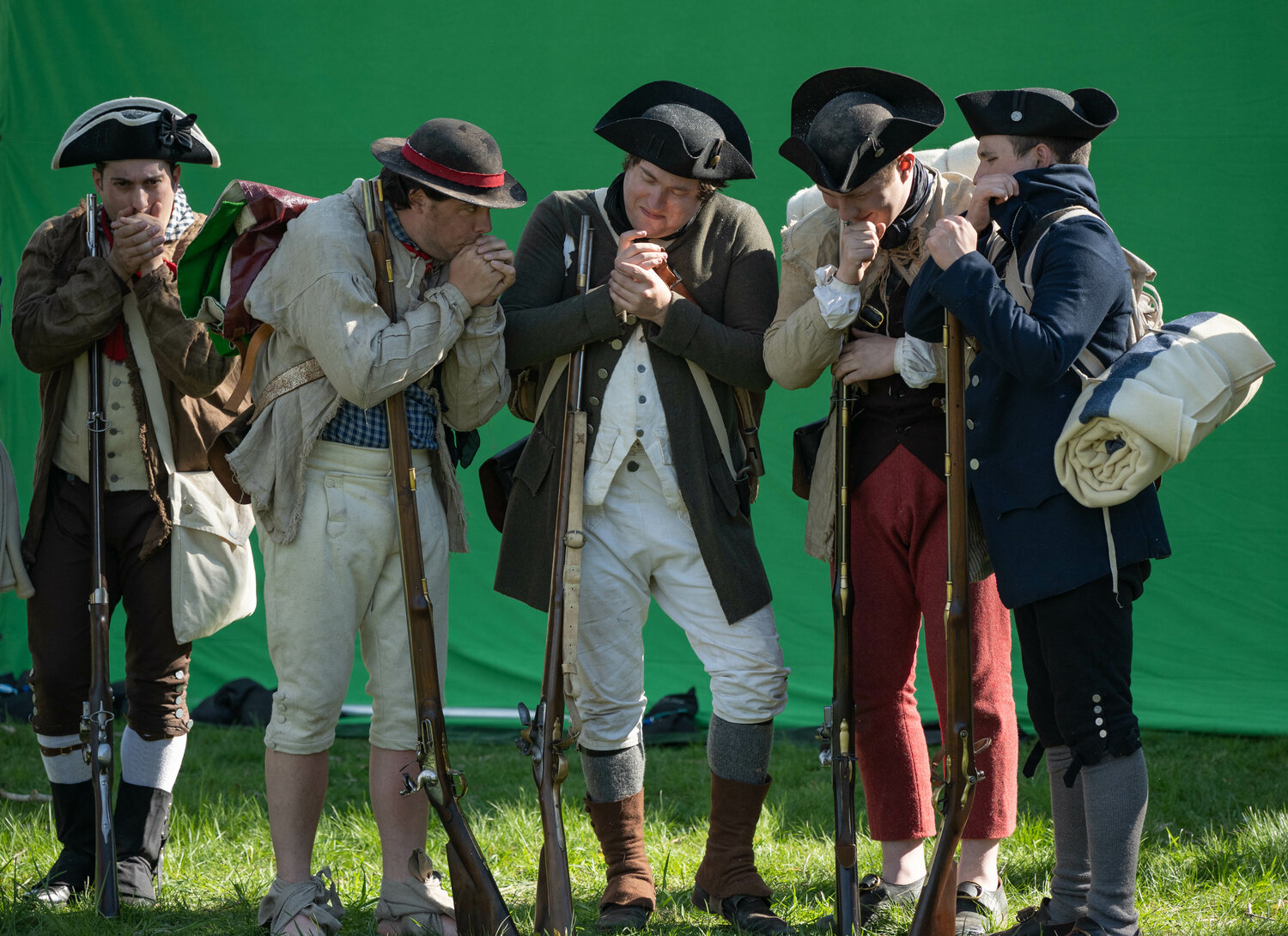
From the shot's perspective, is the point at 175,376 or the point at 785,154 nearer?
the point at 785,154

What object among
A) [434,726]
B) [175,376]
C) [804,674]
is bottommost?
[804,674]

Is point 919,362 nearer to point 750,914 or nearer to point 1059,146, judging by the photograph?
point 1059,146

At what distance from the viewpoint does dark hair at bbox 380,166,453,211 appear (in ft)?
11.9

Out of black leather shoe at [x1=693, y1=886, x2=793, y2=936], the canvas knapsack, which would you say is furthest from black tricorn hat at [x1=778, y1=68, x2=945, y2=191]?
black leather shoe at [x1=693, y1=886, x2=793, y2=936]

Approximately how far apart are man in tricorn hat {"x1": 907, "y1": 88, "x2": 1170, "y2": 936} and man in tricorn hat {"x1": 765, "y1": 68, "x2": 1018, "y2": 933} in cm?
24

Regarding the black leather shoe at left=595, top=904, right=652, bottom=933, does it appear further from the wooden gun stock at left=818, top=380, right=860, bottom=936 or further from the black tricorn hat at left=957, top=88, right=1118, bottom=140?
the black tricorn hat at left=957, top=88, right=1118, bottom=140

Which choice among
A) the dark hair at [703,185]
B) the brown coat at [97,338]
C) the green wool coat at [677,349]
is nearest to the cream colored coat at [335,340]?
the green wool coat at [677,349]

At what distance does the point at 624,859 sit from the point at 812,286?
178 centimetres

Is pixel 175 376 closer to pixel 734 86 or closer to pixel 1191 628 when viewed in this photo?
pixel 734 86

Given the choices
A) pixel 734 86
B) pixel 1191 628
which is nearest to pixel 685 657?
pixel 1191 628

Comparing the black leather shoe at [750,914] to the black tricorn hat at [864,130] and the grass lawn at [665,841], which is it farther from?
the black tricorn hat at [864,130]

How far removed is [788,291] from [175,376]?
1925mm

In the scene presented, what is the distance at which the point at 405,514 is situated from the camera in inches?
141

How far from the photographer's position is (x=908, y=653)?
151 inches
